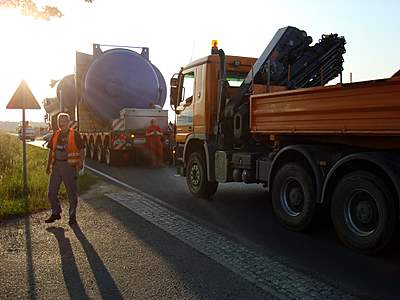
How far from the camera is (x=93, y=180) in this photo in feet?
40.3

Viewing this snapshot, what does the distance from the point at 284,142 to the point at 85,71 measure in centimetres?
1296

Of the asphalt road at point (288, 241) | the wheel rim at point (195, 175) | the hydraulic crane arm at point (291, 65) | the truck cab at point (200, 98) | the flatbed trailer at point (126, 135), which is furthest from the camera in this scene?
the flatbed trailer at point (126, 135)

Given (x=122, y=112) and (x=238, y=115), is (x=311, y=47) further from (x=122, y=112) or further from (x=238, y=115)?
(x=122, y=112)

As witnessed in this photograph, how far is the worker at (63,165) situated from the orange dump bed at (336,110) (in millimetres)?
3000

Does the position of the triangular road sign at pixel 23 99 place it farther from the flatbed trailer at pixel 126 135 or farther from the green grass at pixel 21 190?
the flatbed trailer at pixel 126 135

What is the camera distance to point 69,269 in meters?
4.89

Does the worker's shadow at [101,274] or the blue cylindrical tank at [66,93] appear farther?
the blue cylindrical tank at [66,93]

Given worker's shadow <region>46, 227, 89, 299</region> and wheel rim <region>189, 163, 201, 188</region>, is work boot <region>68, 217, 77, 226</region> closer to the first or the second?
worker's shadow <region>46, 227, 89, 299</region>

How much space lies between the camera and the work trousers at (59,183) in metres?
7.24

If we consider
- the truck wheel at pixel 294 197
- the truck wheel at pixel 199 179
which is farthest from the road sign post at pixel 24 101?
the truck wheel at pixel 294 197

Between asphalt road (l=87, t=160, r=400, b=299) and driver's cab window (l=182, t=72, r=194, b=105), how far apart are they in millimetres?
2038

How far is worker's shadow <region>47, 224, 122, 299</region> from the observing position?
13.8 feet

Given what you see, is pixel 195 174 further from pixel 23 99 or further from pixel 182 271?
pixel 182 271

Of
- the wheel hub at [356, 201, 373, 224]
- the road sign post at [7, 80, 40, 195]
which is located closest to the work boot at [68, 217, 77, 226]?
the road sign post at [7, 80, 40, 195]
